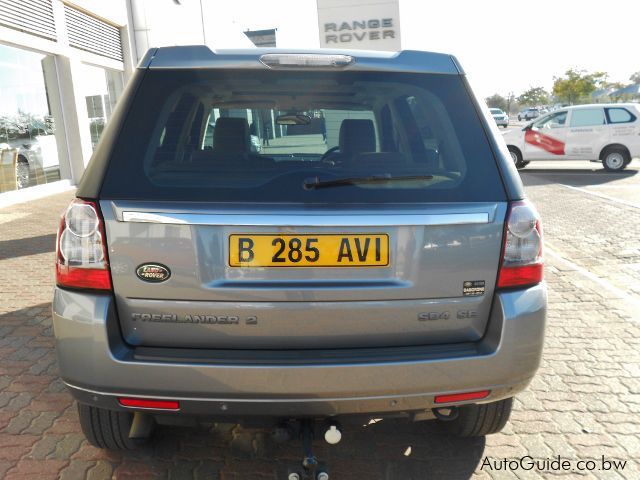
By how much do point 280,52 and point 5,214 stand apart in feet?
30.2

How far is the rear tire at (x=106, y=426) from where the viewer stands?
250cm

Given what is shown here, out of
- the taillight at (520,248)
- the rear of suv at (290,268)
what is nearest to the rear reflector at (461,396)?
the rear of suv at (290,268)

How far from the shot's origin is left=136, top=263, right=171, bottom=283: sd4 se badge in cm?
201

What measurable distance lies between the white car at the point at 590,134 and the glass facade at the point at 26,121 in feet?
38.1

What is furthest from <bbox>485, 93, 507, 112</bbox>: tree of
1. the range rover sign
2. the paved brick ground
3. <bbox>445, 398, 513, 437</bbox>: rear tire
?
<bbox>445, 398, 513, 437</bbox>: rear tire

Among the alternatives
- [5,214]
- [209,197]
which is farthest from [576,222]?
[5,214]

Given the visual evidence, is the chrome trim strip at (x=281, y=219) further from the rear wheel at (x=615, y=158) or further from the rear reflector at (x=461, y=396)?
the rear wheel at (x=615, y=158)

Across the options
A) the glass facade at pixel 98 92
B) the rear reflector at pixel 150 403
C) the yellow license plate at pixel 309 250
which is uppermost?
the glass facade at pixel 98 92

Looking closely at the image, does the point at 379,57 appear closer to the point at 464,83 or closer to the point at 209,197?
the point at 464,83

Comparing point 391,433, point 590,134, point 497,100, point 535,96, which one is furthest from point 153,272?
point 497,100

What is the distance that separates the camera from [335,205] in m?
2.03

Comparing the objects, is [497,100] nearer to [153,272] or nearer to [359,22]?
[359,22]

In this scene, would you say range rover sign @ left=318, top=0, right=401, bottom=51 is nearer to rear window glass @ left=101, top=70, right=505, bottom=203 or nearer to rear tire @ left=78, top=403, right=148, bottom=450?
rear window glass @ left=101, top=70, right=505, bottom=203

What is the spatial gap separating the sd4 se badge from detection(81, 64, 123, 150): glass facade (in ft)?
41.2
